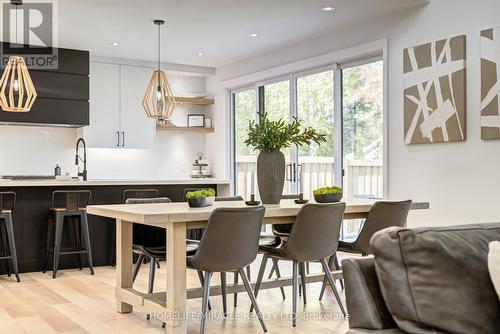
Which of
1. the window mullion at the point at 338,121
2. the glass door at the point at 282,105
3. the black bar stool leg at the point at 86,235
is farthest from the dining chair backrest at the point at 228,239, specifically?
the glass door at the point at 282,105

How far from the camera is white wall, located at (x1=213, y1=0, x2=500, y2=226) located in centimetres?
485

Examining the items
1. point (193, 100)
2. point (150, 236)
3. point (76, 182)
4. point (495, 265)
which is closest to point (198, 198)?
point (150, 236)

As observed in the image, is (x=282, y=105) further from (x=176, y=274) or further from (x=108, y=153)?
(x=176, y=274)

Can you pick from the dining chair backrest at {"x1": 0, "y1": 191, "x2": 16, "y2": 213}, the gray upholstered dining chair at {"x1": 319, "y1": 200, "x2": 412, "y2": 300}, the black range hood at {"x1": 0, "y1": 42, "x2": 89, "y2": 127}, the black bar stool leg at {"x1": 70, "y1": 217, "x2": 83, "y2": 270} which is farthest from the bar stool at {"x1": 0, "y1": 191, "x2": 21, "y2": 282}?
the gray upholstered dining chair at {"x1": 319, "y1": 200, "x2": 412, "y2": 300}

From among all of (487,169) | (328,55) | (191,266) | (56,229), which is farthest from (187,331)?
(328,55)

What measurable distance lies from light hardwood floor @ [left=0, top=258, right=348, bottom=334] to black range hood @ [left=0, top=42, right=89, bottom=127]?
2526 mm

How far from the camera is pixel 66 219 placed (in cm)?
593

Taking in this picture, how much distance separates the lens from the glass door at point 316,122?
21.9ft

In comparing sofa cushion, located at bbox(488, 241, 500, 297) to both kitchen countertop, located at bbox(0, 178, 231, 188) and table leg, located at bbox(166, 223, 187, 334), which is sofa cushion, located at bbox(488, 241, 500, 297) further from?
kitchen countertop, located at bbox(0, 178, 231, 188)

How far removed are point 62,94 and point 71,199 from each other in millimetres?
2228

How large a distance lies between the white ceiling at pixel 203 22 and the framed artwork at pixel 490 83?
0.87 m

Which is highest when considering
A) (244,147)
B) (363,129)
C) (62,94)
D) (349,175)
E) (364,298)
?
(62,94)

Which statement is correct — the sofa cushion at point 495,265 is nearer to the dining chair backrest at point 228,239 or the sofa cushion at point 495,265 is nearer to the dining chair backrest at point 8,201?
the dining chair backrest at point 228,239

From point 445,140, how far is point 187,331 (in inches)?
117
